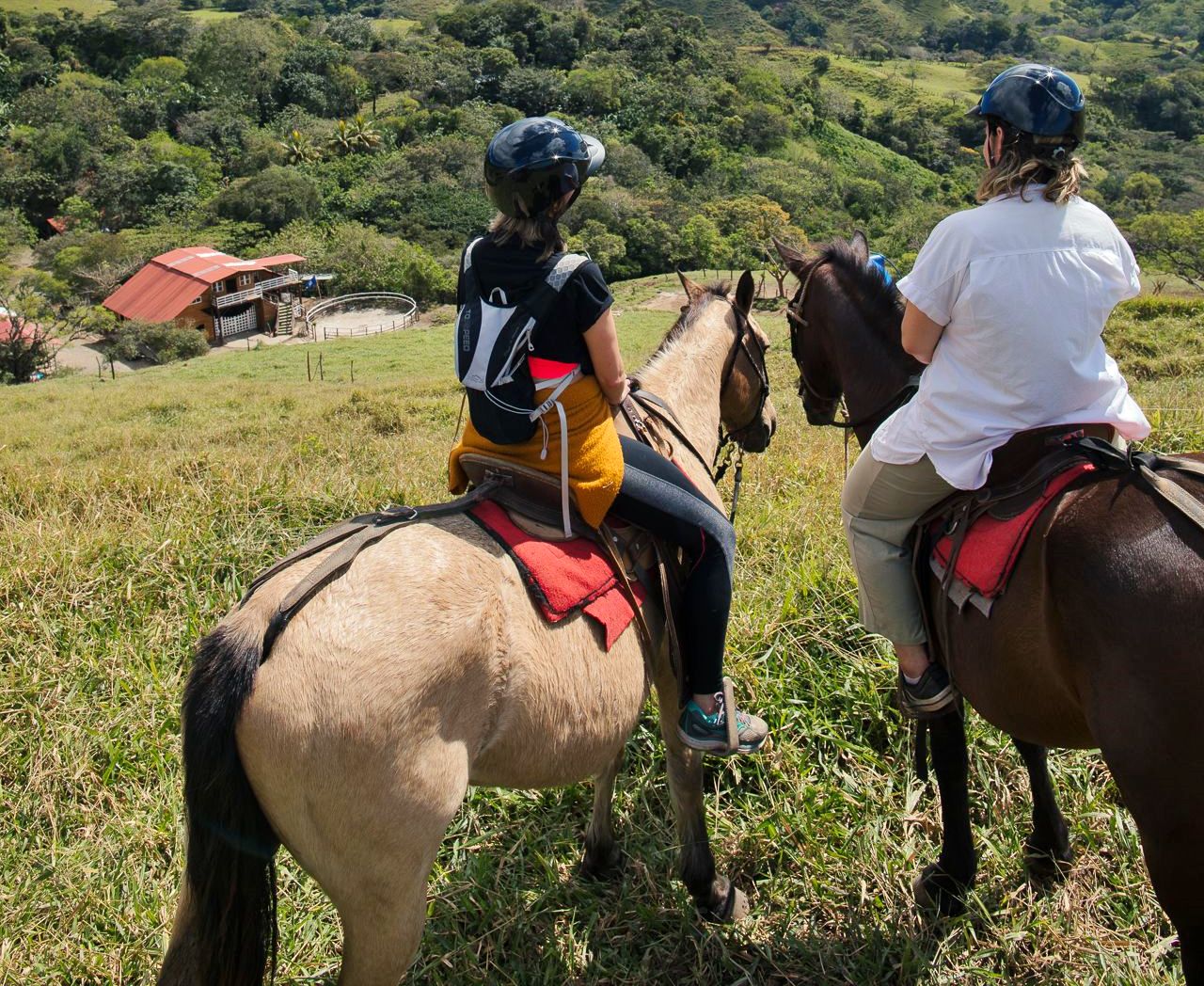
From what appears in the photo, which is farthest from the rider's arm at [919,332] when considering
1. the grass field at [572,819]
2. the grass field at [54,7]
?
the grass field at [54,7]

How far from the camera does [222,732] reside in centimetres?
228

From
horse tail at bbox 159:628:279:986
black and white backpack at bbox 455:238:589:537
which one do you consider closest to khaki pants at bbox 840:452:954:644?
black and white backpack at bbox 455:238:589:537

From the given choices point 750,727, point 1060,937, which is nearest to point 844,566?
point 750,727

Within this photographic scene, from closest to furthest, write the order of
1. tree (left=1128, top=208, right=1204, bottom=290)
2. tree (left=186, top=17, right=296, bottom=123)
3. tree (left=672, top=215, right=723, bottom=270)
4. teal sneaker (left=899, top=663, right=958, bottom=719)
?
teal sneaker (left=899, top=663, right=958, bottom=719) < tree (left=1128, top=208, right=1204, bottom=290) < tree (left=672, top=215, right=723, bottom=270) < tree (left=186, top=17, right=296, bottom=123)

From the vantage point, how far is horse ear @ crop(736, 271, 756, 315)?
166 inches

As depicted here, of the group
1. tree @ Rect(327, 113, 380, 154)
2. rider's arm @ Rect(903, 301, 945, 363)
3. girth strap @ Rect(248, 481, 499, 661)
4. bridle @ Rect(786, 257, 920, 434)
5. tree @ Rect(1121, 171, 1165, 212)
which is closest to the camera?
girth strap @ Rect(248, 481, 499, 661)

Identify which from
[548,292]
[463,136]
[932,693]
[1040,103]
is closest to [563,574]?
[548,292]

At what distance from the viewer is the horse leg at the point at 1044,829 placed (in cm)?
353

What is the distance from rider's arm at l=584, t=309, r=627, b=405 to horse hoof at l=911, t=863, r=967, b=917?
230 centimetres

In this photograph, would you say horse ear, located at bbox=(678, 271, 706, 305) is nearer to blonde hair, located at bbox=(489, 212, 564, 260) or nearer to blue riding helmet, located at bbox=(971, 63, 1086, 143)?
blonde hair, located at bbox=(489, 212, 564, 260)

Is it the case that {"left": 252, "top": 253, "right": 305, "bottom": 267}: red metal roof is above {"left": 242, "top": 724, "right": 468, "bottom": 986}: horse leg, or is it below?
below

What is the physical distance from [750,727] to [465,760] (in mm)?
1532

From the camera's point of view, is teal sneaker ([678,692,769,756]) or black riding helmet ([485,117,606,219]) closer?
black riding helmet ([485,117,606,219])

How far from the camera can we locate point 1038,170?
8.72 ft
